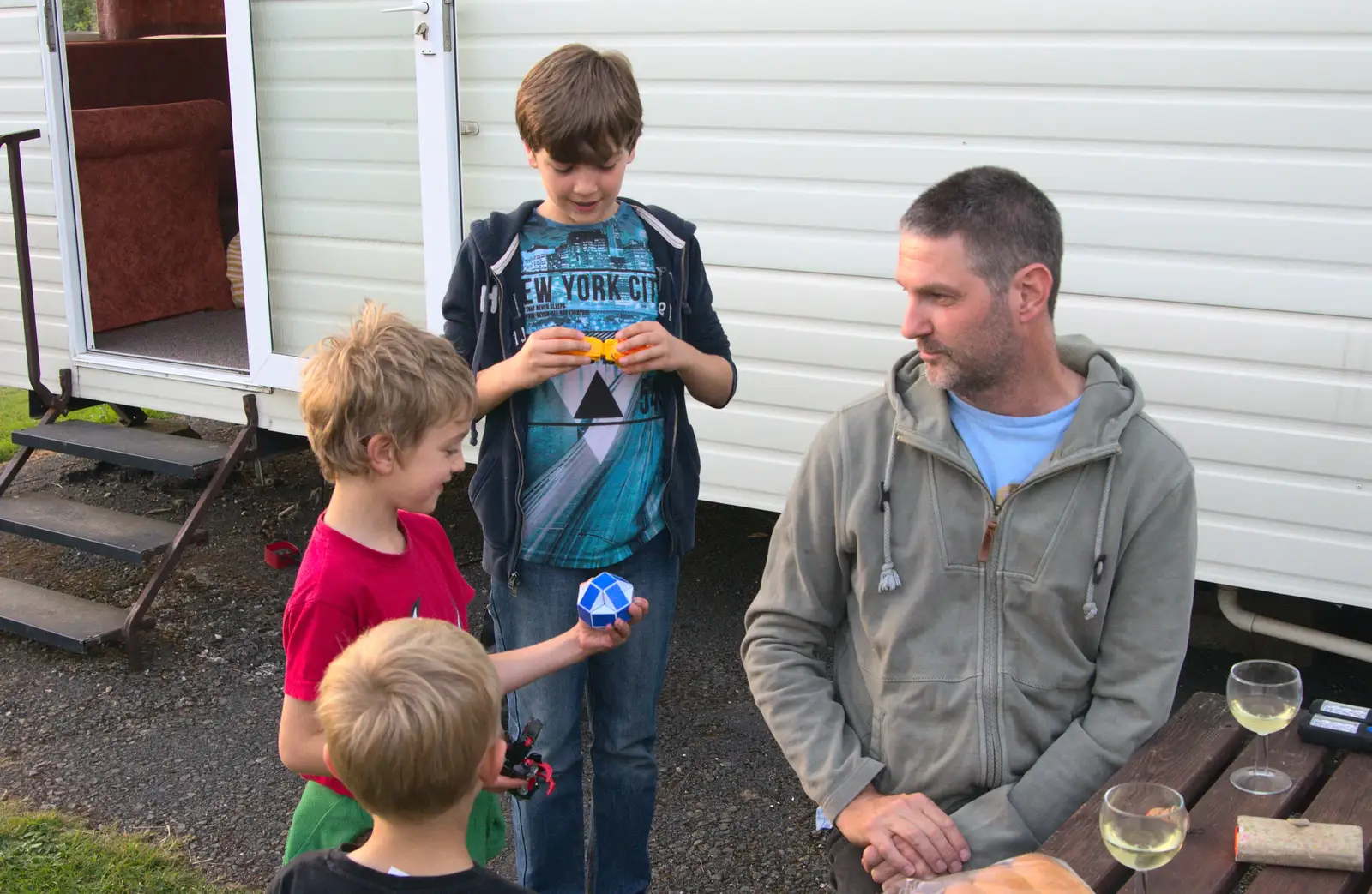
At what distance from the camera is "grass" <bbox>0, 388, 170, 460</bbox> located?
25.0 ft

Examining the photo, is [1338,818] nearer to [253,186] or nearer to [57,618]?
[57,618]

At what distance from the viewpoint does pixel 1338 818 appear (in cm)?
200

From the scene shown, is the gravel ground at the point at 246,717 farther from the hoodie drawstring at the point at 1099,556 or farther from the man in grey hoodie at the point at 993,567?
the hoodie drawstring at the point at 1099,556

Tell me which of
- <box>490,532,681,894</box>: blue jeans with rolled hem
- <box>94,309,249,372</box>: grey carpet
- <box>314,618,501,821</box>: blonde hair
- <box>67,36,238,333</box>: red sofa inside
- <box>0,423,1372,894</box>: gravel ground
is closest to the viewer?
<box>314,618,501,821</box>: blonde hair

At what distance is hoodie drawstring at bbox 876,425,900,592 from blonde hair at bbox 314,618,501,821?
0.78 m

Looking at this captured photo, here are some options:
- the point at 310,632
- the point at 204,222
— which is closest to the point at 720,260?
the point at 310,632

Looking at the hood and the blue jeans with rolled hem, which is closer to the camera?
the hood

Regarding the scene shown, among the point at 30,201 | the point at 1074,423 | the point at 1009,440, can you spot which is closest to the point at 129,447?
the point at 30,201

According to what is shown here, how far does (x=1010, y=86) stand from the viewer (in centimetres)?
403

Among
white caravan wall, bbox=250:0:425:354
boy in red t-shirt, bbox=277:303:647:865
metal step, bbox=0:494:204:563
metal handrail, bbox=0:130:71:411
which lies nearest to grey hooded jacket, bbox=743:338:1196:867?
boy in red t-shirt, bbox=277:303:647:865

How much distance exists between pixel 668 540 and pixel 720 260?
1900 mm

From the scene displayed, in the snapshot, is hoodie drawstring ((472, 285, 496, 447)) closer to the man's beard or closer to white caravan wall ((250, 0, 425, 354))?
the man's beard

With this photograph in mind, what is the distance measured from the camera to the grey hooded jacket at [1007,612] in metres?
2.20

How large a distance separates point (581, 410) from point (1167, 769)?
4.31 feet
